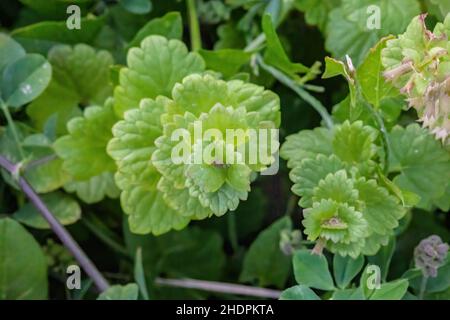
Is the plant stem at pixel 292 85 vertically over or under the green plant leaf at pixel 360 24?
under

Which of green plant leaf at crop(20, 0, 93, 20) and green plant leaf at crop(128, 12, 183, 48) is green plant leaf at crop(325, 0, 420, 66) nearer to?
green plant leaf at crop(128, 12, 183, 48)

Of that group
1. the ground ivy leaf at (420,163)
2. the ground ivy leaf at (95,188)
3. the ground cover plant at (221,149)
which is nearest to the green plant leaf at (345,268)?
the ground cover plant at (221,149)

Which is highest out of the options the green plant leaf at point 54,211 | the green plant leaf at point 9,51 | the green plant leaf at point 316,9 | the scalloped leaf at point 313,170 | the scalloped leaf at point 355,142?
the green plant leaf at point 316,9

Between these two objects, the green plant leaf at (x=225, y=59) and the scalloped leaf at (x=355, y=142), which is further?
the green plant leaf at (x=225, y=59)

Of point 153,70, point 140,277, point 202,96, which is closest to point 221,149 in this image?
point 202,96

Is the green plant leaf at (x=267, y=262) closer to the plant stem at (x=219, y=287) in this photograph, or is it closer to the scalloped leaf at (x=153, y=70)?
the plant stem at (x=219, y=287)

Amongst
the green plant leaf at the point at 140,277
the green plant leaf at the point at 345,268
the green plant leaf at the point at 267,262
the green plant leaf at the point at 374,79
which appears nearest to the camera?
the green plant leaf at the point at 374,79

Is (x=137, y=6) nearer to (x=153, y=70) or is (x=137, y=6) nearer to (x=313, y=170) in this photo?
(x=153, y=70)
